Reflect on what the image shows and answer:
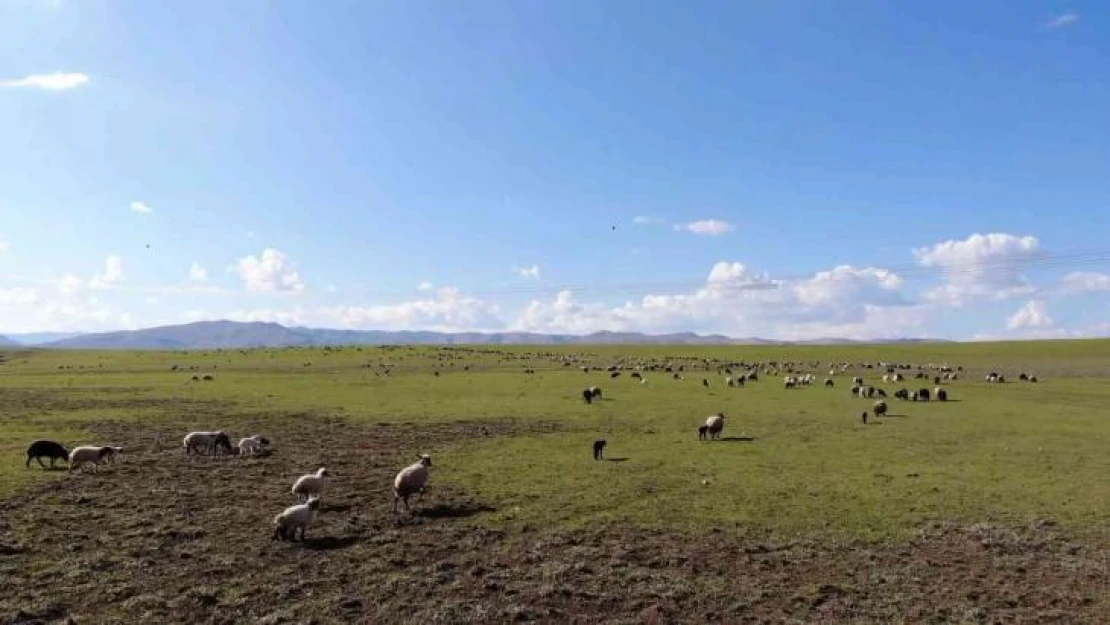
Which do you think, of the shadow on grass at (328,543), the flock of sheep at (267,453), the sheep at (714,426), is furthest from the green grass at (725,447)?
the shadow on grass at (328,543)

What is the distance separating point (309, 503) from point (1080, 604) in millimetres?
18436

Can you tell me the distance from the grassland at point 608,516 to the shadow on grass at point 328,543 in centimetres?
8

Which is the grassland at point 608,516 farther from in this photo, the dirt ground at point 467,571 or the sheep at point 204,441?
the sheep at point 204,441

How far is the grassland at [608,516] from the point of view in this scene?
15195 millimetres

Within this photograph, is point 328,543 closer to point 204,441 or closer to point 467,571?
point 467,571

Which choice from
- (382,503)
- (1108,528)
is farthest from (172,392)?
(1108,528)

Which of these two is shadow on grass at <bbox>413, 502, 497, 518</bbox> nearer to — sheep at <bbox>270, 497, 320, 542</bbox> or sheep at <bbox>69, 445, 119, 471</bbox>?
sheep at <bbox>270, 497, 320, 542</bbox>

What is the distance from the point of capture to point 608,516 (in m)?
21.0

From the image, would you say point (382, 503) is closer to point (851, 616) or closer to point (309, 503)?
point (309, 503)

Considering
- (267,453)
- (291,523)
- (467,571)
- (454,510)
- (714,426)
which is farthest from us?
(714,426)

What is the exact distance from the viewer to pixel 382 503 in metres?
22.8

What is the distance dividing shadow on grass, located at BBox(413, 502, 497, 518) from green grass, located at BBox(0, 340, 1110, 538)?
681mm

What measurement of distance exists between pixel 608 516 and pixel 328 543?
776 cm

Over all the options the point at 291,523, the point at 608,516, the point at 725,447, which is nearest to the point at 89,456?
the point at 291,523
